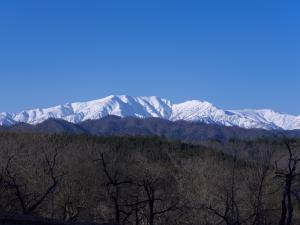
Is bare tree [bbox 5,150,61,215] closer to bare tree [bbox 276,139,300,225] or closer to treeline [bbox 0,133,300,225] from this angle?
treeline [bbox 0,133,300,225]

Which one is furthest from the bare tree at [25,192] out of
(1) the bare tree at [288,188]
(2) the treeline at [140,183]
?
(1) the bare tree at [288,188]

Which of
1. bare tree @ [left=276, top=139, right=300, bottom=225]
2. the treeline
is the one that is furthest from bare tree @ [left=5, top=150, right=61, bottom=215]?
bare tree @ [left=276, top=139, right=300, bottom=225]

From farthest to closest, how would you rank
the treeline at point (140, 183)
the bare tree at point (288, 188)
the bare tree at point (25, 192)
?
the treeline at point (140, 183) → the bare tree at point (25, 192) → the bare tree at point (288, 188)

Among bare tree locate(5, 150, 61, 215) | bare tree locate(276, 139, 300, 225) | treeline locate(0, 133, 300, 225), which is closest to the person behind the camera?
bare tree locate(276, 139, 300, 225)

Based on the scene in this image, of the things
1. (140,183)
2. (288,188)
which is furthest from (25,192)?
(288,188)

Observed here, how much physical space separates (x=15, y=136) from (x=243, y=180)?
26470 mm

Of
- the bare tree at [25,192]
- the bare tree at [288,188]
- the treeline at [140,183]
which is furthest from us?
the treeline at [140,183]

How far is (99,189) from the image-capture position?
4112 cm

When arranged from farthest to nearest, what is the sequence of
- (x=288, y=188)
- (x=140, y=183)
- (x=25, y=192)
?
(x=25, y=192)
(x=140, y=183)
(x=288, y=188)

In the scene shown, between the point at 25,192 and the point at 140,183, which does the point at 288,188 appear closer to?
the point at 140,183

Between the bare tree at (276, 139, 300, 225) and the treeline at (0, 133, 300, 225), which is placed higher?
the bare tree at (276, 139, 300, 225)

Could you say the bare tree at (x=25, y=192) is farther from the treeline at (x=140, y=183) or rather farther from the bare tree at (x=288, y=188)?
the bare tree at (x=288, y=188)

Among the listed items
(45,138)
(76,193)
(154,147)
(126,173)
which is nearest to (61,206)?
(76,193)

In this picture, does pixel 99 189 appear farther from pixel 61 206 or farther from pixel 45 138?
pixel 45 138
